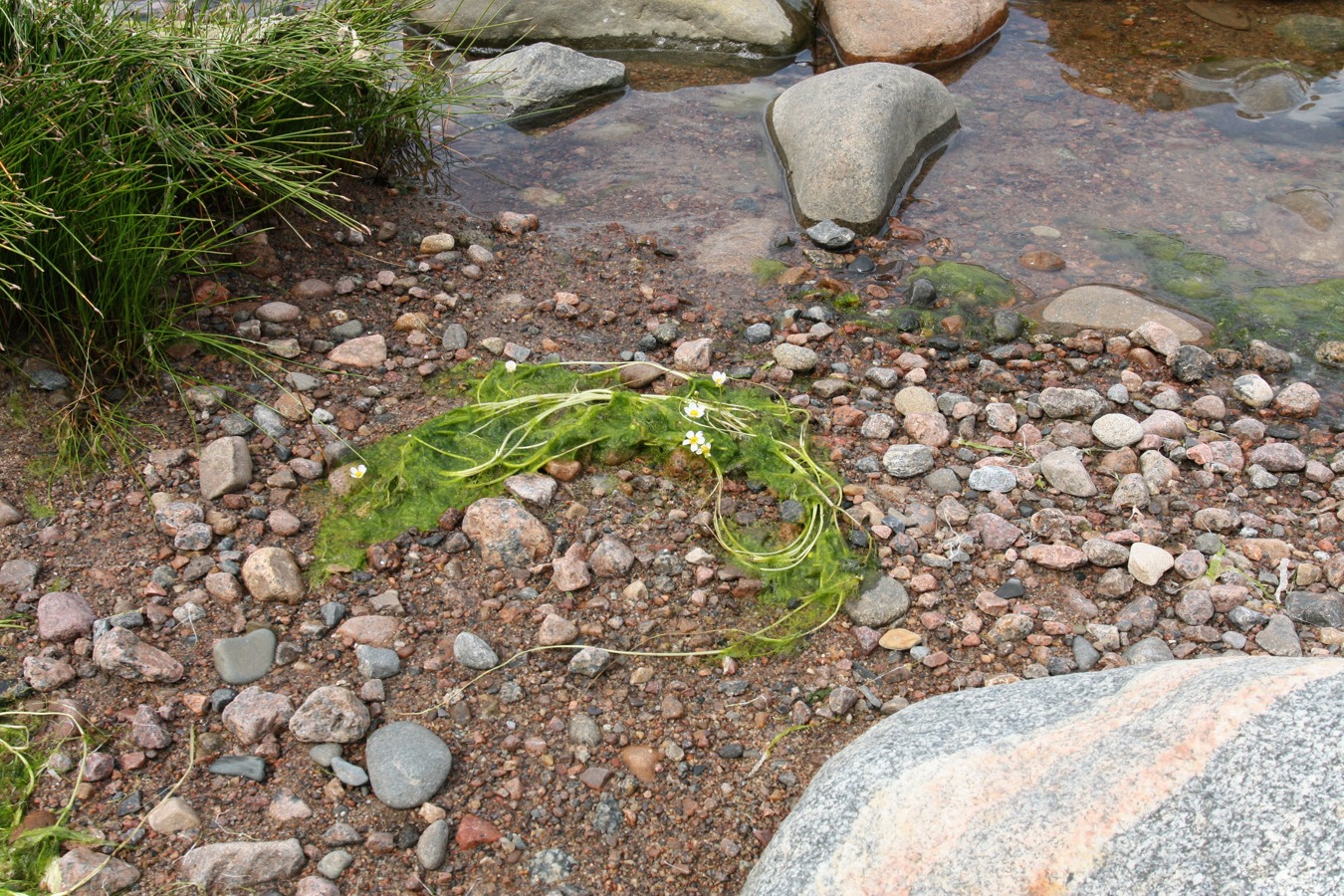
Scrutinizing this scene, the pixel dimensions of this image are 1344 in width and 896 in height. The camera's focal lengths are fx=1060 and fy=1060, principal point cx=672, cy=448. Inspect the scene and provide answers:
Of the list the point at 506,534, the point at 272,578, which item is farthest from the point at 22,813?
the point at 506,534

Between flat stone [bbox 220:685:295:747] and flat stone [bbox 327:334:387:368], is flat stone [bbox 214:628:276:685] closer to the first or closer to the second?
flat stone [bbox 220:685:295:747]

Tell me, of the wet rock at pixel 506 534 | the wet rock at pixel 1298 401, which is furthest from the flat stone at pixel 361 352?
the wet rock at pixel 1298 401

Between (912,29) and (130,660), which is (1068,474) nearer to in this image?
(130,660)

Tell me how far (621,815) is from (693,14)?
15.6 feet

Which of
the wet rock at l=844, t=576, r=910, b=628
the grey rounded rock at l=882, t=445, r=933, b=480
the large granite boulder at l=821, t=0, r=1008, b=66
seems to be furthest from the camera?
the large granite boulder at l=821, t=0, r=1008, b=66

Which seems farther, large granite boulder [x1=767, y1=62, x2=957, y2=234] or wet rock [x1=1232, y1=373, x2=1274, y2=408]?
large granite boulder [x1=767, y1=62, x2=957, y2=234]

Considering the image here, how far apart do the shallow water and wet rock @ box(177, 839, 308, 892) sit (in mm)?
2729

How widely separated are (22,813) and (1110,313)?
3680 millimetres

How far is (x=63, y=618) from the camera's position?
2576 mm

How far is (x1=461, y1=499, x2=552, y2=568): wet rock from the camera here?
287cm

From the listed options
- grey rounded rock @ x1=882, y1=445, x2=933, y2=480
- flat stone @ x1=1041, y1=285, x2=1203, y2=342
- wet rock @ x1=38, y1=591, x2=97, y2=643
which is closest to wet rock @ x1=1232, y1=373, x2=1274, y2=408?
flat stone @ x1=1041, y1=285, x2=1203, y2=342

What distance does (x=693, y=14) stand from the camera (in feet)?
19.1

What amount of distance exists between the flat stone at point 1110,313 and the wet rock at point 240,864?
123 inches

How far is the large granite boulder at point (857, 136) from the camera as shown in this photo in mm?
4391
